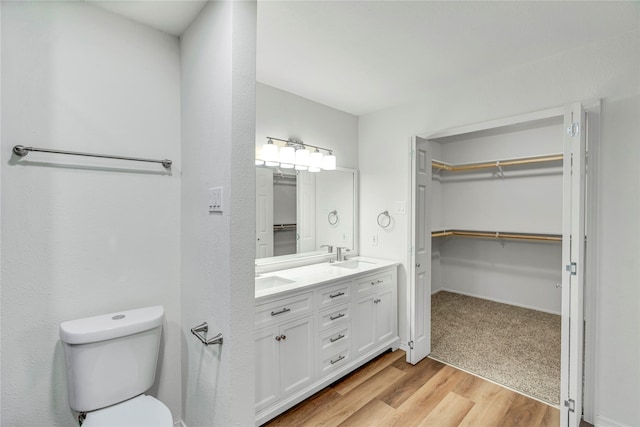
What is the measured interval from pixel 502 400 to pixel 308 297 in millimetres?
1590

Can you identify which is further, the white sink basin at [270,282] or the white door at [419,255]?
the white door at [419,255]

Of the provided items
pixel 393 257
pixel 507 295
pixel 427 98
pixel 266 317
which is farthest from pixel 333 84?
pixel 507 295

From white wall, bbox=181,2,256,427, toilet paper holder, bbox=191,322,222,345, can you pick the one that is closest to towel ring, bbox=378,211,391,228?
white wall, bbox=181,2,256,427

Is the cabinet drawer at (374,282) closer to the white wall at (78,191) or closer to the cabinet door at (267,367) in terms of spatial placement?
the cabinet door at (267,367)

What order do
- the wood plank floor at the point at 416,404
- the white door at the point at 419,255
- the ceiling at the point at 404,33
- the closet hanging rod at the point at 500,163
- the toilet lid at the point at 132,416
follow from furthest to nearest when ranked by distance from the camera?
the closet hanging rod at the point at 500,163
the white door at the point at 419,255
the wood plank floor at the point at 416,404
the ceiling at the point at 404,33
the toilet lid at the point at 132,416

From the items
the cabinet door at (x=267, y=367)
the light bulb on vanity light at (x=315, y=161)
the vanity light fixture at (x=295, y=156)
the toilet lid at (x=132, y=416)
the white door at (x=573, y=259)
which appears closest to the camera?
the toilet lid at (x=132, y=416)

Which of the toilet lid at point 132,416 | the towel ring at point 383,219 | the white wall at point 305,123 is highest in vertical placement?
the white wall at point 305,123

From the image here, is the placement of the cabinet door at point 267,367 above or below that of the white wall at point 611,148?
below

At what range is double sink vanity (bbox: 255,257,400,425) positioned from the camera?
6.16ft

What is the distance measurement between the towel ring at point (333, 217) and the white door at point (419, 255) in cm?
83

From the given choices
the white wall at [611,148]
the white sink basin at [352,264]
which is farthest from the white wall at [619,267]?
the white sink basin at [352,264]

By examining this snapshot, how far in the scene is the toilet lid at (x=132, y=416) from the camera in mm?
1289

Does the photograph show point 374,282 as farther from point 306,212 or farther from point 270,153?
point 270,153

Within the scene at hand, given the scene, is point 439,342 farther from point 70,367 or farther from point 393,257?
point 70,367
